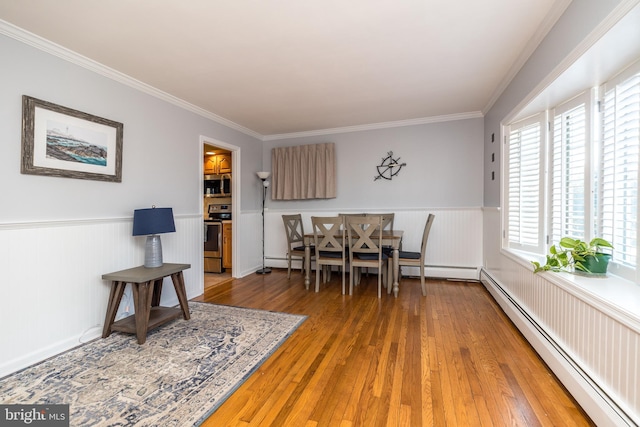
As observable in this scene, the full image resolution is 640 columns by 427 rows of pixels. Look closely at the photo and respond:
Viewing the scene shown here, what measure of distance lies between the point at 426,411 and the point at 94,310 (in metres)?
2.74

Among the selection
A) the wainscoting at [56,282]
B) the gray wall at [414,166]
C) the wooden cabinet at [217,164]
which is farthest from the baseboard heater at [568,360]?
the wooden cabinet at [217,164]

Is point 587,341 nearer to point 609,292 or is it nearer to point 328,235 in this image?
→ point 609,292

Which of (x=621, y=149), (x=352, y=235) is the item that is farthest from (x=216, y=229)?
(x=621, y=149)

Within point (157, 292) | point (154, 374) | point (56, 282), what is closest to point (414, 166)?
point (157, 292)

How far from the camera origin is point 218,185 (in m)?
5.32

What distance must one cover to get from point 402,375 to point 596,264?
55.4 inches

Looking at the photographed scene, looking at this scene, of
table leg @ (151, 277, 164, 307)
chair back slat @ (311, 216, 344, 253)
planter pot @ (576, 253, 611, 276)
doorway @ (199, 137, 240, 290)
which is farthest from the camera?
doorway @ (199, 137, 240, 290)

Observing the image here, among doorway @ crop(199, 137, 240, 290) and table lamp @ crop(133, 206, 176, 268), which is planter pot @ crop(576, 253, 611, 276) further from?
doorway @ crop(199, 137, 240, 290)

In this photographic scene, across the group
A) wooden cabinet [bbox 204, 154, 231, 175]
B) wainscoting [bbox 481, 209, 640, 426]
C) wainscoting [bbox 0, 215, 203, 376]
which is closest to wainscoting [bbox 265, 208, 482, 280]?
wainscoting [bbox 481, 209, 640, 426]

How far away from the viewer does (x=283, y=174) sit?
501 centimetres

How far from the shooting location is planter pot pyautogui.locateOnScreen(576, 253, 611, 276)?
68.3 inches

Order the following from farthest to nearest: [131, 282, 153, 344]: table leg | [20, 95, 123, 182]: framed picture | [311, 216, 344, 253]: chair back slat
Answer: [311, 216, 344, 253]: chair back slat, [131, 282, 153, 344]: table leg, [20, 95, 123, 182]: framed picture

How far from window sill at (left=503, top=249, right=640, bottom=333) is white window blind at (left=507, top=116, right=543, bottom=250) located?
2.53 ft

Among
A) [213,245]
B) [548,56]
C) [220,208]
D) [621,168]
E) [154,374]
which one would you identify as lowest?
[154,374]
